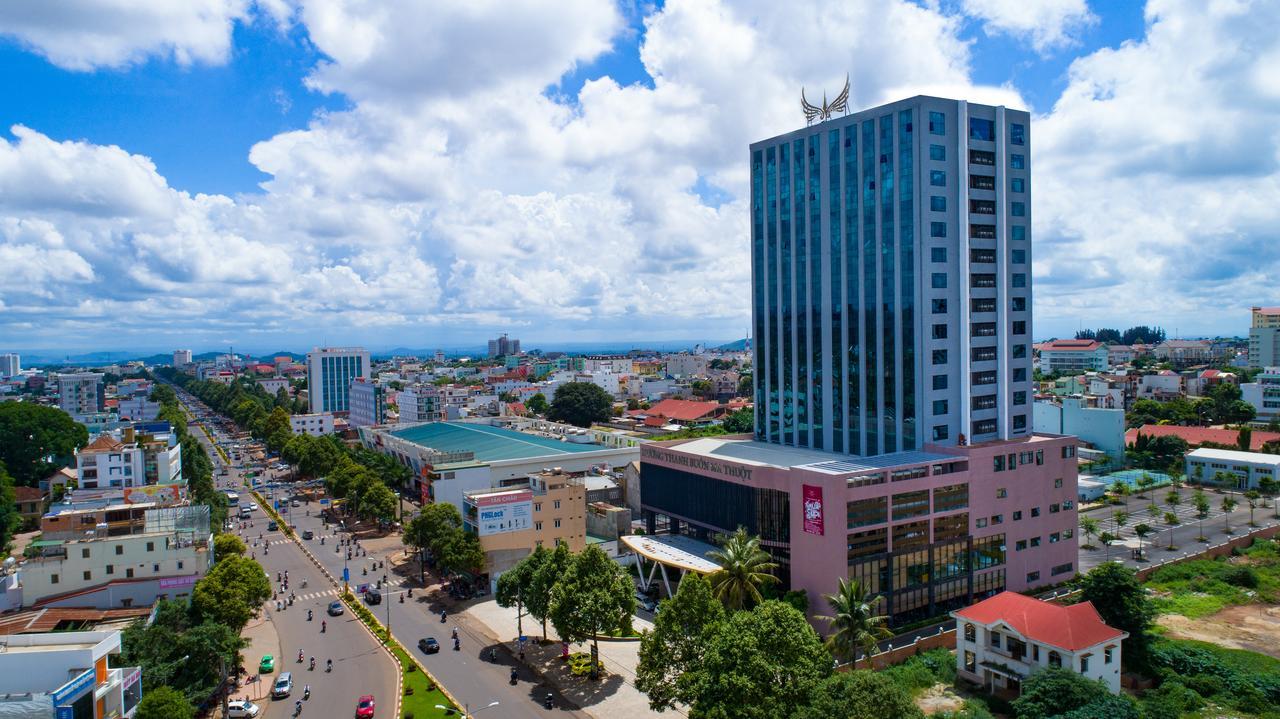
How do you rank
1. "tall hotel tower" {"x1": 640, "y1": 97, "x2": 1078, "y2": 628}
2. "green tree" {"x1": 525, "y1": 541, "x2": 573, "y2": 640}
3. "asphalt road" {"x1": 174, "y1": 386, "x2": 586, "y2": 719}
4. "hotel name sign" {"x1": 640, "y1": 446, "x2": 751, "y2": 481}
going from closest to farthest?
"asphalt road" {"x1": 174, "y1": 386, "x2": 586, "y2": 719} → "green tree" {"x1": 525, "y1": 541, "x2": 573, "y2": 640} → "tall hotel tower" {"x1": 640, "y1": 97, "x2": 1078, "y2": 628} → "hotel name sign" {"x1": 640, "y1": 446, "x2": 751, "y2": 481}

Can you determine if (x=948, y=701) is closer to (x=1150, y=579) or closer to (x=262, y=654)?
(x=1150, y=579)

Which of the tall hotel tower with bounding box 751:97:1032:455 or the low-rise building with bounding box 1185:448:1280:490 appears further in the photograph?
the low-rise building with bounding box 1185:448:1280:490

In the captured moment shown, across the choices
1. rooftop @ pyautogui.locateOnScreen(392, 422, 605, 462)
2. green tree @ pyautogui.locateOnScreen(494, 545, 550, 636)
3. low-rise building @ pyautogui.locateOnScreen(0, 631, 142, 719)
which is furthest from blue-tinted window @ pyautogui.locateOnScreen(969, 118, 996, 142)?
low-rise building @ pyautogui.locateOnScreen(0, 631, 142, 719)

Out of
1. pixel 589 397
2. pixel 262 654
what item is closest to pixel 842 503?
pixel 262 654

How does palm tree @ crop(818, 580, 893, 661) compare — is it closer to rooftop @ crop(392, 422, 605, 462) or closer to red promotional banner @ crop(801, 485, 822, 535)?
red promotional banner @ crop(801, 485, 822, 535)

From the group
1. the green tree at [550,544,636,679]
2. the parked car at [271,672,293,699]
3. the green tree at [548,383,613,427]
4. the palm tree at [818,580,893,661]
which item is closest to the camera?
the palm tree at [818,580,893,661]

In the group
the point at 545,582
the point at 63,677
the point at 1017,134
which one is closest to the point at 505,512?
the point at 545,582

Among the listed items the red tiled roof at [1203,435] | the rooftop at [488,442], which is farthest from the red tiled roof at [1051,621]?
the red tiled roof at [1203,435]

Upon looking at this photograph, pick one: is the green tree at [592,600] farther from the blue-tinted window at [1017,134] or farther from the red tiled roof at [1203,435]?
the red tiled roof at [1203,435]
